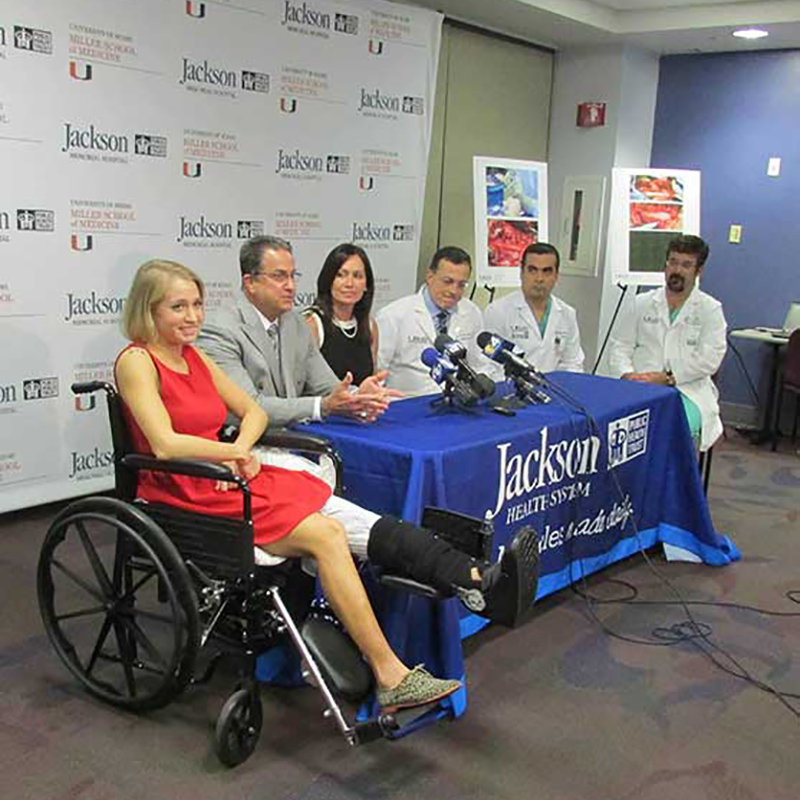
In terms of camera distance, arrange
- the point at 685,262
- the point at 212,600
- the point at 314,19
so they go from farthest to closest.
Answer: the point at 314,19 < the point at 685,262 < the point at 212,600

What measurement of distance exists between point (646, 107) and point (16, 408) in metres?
4.59

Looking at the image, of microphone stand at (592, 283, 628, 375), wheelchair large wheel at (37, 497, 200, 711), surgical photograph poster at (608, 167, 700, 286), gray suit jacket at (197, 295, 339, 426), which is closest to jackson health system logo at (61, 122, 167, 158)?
gray suit jacket at (197, 295, 339, 426)

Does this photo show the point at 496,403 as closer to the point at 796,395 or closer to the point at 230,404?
the point at 230,404

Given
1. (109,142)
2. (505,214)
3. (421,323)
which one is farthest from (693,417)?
(109,142)

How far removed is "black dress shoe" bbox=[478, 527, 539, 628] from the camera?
2.12 metres

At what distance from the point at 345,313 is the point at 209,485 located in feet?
3.90

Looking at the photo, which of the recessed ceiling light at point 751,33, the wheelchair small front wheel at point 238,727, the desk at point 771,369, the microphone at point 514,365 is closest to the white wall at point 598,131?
the recessed ceiling light at point 751,33

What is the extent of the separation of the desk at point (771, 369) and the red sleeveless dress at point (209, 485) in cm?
406

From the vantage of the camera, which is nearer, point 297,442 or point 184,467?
point 184,467

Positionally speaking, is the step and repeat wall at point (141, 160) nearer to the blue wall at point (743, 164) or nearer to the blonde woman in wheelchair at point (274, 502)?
the blonde woman in wheelchair at point (274, 502)

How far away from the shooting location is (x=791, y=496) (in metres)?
4.54

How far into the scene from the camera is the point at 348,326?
3.31 meters

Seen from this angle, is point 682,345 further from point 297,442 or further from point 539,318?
point 297,442

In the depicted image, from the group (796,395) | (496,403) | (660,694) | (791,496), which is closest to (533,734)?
(660,694)
